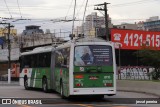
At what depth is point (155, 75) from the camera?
3884cm

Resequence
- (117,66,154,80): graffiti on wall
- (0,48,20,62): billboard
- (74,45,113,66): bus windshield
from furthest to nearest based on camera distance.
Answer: (0,48,20,62): billboard, (117,66,154,80): graffiti on wall, (74,45,113,66): bus windshield

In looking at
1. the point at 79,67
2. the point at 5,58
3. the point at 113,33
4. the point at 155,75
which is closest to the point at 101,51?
the point at 79,67

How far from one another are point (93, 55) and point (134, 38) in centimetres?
3896

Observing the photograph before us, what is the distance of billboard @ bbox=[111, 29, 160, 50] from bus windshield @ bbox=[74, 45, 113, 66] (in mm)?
35469

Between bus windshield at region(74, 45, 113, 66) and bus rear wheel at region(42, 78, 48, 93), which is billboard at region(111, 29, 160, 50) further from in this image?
bus windshield at region(74, 45, 113, 66)

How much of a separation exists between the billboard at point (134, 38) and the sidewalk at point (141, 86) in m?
27.3

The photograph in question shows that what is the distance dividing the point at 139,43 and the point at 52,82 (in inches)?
1387

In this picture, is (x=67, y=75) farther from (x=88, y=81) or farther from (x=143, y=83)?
(x=143, y=83)

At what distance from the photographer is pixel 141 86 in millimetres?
26656

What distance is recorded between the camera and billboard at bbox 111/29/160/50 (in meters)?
56.9

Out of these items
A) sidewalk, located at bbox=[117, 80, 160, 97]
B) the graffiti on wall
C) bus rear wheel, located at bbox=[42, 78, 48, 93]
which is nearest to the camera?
sidewalk, located at bbox=[117, 80, 160, 97]

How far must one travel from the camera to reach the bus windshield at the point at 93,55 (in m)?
20.3

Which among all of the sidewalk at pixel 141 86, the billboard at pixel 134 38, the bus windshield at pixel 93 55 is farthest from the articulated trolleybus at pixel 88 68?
the billboard at pixel 134 38

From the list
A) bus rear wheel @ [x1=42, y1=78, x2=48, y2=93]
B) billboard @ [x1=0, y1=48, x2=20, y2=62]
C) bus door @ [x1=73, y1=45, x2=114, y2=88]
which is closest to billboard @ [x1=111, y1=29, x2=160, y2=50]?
billboard @ [x1=0, y1=48, x2=20, y2=62]
